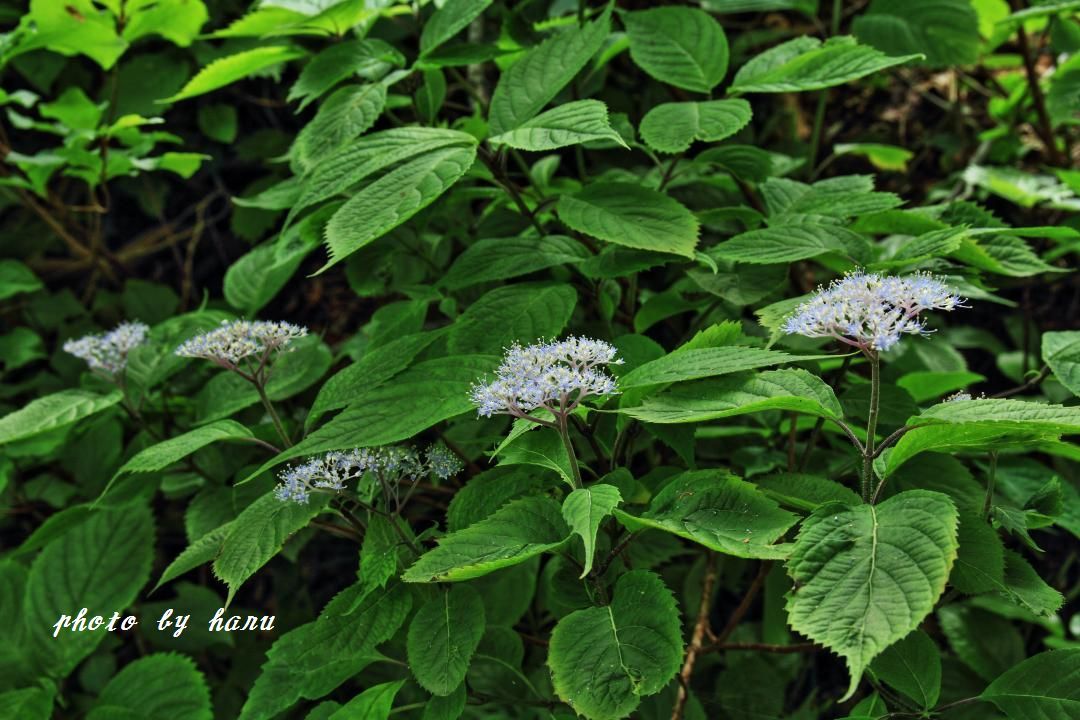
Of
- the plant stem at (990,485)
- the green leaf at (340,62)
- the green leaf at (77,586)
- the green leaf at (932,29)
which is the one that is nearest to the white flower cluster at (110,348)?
the green leaf at (77,586)

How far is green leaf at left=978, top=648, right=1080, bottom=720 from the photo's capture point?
1038 millimetres

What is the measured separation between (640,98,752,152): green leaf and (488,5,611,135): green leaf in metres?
0.15

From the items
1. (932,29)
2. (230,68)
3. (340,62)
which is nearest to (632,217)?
(340,62)

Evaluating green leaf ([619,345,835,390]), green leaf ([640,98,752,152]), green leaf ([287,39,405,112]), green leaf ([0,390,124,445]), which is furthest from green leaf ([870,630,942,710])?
green leaf ([0,390,124,445])

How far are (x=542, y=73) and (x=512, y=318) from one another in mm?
366

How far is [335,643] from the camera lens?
3.66ft

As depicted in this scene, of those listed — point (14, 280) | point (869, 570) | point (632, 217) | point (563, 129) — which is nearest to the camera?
point (869, 570)

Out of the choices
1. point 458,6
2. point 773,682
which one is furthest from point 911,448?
point 458,6

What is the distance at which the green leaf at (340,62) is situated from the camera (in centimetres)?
142

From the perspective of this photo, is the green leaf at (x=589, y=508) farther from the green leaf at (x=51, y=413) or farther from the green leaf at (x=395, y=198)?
the green leaf at (x=51, y=413)

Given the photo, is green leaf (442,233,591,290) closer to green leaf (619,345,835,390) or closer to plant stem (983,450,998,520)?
green leaf (619,345,835,390)

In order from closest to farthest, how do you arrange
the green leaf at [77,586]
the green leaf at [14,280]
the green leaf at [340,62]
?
→ the green leaf at [340,62] → the green leaf at [77,586] → the green leaf at [14,280]

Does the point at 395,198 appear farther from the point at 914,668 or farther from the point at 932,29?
the point at 932,29

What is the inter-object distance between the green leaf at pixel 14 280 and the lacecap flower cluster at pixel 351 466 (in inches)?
48.8
